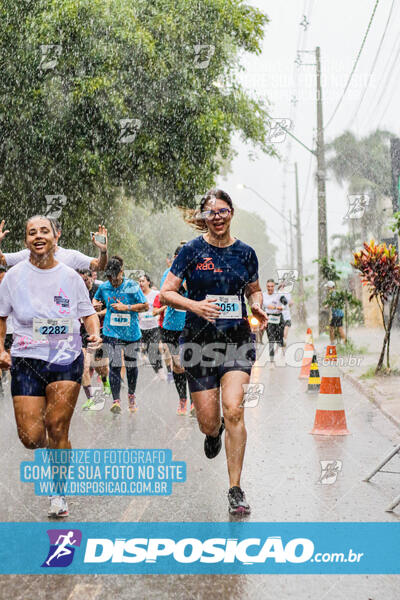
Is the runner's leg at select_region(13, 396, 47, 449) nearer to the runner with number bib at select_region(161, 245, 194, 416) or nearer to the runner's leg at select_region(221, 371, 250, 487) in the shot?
the runner's leg at select_region(221, 371, 250, 487)

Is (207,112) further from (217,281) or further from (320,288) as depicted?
(217,281)

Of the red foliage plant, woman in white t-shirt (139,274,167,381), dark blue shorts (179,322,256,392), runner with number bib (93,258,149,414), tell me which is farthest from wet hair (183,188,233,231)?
the red foliage plant

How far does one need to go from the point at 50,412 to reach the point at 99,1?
47.7ft

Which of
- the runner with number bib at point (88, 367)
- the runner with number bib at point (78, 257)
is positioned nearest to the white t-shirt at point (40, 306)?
the runner with number bib at point (78, 257)

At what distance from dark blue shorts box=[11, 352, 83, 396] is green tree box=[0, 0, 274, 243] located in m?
13.2

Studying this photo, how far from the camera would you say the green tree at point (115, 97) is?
707 inches

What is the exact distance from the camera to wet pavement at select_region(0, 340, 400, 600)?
14.3ft

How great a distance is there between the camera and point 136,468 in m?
7.18

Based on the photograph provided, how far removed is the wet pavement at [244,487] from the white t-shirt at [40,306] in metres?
1.10

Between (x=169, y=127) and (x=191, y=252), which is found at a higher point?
(x=169, y=127)

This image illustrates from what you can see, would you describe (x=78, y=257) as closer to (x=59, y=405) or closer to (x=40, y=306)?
(x=40, y=306)

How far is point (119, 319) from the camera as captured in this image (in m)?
10.5

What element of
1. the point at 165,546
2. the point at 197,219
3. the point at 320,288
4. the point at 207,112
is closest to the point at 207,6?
the point at 207,112

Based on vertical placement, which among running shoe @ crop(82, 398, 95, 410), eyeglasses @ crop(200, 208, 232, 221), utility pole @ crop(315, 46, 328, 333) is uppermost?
utility pole @ crop(315, 46, 328, 333)
